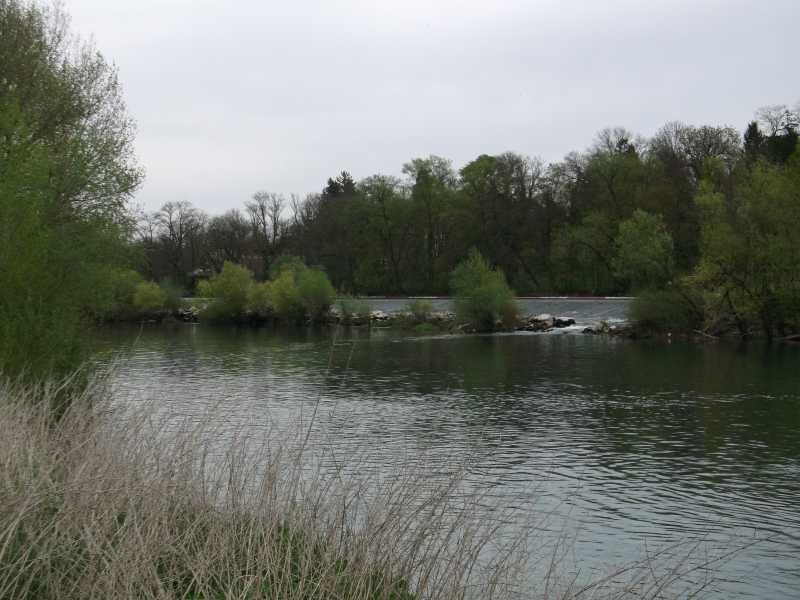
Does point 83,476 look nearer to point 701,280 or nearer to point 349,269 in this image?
point 701,280

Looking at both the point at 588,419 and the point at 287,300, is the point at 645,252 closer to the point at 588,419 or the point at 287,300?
the point at 287,300

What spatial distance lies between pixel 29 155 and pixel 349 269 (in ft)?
254

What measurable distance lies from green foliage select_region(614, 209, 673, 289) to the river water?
483 inches

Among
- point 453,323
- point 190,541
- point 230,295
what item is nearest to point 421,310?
point 453,323

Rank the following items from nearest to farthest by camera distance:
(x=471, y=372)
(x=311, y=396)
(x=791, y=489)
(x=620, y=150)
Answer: (x=791, y=489), (x=311, y=396), (x=471, y=372), (x=620, y=150)

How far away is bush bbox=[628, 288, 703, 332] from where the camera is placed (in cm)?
5469

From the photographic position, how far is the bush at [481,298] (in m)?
62.6

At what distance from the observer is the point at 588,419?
25422 mm

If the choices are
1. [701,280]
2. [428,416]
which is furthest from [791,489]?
[701,280]

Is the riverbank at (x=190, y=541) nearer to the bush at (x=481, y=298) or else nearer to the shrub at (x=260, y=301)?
the bush at (x=481, y=298)

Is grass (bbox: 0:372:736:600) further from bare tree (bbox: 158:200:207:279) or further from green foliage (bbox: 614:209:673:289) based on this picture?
bare tree (bbox: 158:200:207:279)

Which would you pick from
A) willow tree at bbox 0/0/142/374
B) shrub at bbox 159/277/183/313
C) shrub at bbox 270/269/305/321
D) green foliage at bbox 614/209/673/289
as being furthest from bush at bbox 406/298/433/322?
willow tree at bbox 0/0/142/374

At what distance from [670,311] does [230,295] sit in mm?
45655

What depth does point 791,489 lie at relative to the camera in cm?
1702
